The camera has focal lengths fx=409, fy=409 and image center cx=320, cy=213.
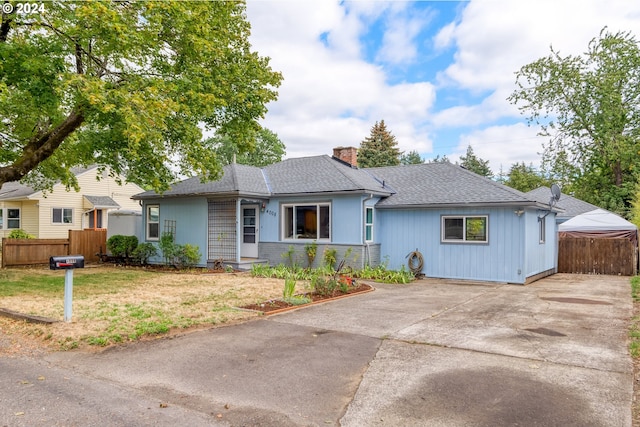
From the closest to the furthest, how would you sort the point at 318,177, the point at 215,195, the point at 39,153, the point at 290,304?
the point at 290,304
the point at 39,153
the point at 215,195
the point at 318,177

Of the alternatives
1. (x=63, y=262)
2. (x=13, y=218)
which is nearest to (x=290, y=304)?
(x=63, y=262)

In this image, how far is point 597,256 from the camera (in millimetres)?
17031

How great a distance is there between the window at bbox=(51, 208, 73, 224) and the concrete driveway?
23558 millimetres

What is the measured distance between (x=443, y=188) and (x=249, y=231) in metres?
7.69

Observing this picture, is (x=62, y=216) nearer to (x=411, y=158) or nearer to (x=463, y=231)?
(x=463, y=231)

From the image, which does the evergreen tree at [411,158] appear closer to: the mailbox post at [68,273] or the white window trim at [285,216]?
the white window trim at [285,216]

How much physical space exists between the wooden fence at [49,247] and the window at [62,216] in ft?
30.2

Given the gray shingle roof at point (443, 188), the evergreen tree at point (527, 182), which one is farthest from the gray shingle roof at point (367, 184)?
the evergreen tree at point (527, 182)

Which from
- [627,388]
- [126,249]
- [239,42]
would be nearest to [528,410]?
[627,388]

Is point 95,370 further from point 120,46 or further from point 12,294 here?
point 120,46

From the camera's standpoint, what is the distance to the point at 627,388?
14.2ft

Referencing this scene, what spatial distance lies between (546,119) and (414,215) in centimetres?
2290

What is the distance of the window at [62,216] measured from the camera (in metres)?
25.5

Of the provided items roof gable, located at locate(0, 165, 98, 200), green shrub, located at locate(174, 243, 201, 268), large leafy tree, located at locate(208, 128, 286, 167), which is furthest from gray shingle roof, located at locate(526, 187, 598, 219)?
large leafy tree, located at locate(208, 128, 286, 167)
